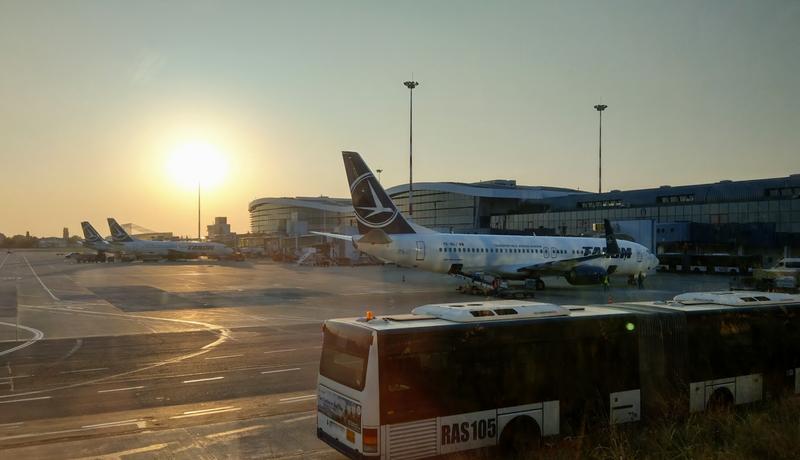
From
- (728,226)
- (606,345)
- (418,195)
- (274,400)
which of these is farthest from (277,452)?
(418,195)

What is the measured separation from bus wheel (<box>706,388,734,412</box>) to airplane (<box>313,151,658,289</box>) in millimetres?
29843

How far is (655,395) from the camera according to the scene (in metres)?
12.5

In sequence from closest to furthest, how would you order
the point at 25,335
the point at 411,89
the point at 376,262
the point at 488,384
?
1. the point at 488,384
2. the point at 25,335
3. the point at 411,89
4. the point at 376,262

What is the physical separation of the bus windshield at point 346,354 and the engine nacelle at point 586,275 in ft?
121

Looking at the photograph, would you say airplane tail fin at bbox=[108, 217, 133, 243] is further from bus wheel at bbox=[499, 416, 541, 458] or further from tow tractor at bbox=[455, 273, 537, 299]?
bus wheel at bbox=[499, 416, 541, 458]

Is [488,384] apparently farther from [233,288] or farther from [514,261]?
[233,288]

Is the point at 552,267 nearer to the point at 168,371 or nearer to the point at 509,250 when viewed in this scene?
the point at 509,250

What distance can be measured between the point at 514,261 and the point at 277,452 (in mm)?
38368

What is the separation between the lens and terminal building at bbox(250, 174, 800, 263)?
7344 centimetres

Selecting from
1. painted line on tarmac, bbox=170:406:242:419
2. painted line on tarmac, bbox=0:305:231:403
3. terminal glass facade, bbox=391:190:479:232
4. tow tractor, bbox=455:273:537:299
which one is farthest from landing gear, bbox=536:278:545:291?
terminal glass facade, bbox=391:190:479:232

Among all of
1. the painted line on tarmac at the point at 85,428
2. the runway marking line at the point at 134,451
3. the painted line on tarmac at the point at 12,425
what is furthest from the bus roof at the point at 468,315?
the painted line on tarmac at the point at 12,425

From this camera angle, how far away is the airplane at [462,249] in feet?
138

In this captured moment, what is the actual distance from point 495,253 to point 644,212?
5545 cm

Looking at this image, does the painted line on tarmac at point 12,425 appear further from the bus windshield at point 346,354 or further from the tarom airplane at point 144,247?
the tarom airplane at point 144,247
